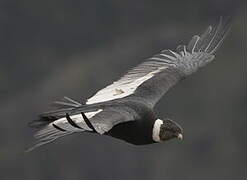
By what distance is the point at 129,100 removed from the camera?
723 centimetres

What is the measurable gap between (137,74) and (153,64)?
0.67 feet

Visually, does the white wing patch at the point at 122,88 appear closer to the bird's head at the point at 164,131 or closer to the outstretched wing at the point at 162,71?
the outstretched wing at the point at 162,71

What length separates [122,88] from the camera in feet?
25.6

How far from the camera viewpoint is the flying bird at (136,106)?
20.8ft

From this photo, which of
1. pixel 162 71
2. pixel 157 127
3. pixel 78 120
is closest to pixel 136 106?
pixel 157 127

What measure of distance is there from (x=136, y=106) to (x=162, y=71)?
1.05 metres

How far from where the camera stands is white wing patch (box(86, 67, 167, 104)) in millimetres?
7605

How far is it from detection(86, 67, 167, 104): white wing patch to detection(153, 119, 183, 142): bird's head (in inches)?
21.8

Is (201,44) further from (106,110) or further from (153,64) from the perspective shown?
(106,110)

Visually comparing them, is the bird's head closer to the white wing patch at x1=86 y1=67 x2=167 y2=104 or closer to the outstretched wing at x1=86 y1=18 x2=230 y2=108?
the outstretched wing at x1=86 y1=18 x2=230 y2=108

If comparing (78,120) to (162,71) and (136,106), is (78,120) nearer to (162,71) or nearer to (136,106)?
(136,106)

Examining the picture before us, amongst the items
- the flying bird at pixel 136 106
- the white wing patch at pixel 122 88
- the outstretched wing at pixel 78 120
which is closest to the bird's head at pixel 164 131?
the flying bird at pixel 136 106

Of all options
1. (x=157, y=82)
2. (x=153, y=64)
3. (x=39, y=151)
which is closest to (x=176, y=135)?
(x=157, y=82)

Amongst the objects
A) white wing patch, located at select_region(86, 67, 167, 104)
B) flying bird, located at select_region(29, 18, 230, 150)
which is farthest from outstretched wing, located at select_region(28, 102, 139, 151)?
white wing patch, located at select_region(86, 67, 167, 104)
